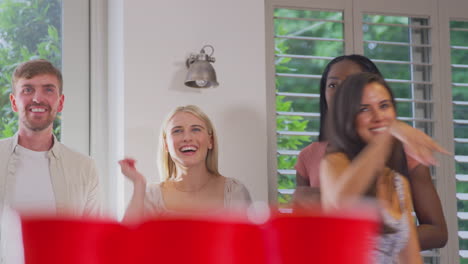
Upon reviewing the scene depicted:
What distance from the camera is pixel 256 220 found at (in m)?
0.38

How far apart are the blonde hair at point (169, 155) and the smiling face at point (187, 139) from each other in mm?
20

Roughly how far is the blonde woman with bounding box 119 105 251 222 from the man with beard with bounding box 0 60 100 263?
305 mm

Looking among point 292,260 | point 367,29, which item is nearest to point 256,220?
point 292,260

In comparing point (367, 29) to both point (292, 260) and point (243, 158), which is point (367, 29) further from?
point (292, 260)

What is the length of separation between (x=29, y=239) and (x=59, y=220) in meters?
0.02

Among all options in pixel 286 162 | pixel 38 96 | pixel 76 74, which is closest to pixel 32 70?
pixel 38 96

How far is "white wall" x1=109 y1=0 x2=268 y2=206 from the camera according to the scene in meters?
3.19

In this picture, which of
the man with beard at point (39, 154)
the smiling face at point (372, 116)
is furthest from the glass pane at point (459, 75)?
the smiling face at point (372, 116)

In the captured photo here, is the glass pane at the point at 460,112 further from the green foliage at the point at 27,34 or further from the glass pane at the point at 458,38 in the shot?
the green foliage at the point at 27,34

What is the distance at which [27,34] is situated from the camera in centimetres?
350

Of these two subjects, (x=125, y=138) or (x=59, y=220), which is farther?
(x=125, y=138)

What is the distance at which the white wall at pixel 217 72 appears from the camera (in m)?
3.19

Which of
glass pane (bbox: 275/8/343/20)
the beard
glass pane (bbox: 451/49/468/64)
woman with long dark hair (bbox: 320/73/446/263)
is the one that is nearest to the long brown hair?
woman with long dark hair (bbox: 320/73/446/263)

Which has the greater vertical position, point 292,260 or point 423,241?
point 292,260
